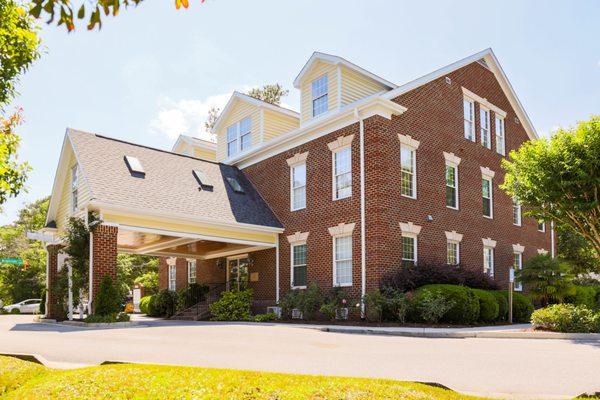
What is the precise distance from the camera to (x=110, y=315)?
58.9 ft

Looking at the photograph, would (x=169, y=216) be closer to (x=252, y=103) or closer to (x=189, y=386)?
(x=252, y=103)

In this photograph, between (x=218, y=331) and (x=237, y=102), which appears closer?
(x=218, y=331)

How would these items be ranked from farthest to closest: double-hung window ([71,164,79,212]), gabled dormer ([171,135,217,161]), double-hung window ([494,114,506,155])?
gabled dormer ([171,135,217,161]) → double-hung window ([494,114,506,155]) → double-hung window ([71,164,79,212])

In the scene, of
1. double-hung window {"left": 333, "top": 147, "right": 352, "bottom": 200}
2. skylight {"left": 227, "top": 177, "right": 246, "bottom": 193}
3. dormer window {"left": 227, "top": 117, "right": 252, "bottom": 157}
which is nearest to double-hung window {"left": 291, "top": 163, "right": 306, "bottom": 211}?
double-hung window {"left": 333, "top": 147, "right": 352, "bottom": 200}

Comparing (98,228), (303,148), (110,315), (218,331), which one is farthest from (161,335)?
(303,148)

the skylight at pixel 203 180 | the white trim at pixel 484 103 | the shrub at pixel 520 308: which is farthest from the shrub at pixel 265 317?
the white trim at pixel 484 103

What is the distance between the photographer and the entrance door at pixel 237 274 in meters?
25.8

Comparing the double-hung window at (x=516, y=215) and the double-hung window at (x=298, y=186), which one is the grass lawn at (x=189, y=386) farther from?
the double-hung window at (x=516, y=215)

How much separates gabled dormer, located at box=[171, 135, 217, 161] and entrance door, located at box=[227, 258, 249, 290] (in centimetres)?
820

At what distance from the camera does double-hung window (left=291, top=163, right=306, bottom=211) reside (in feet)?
76.9

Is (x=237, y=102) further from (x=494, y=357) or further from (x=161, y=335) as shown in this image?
(x=494, y=357)

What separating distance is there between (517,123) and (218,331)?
20023 mm

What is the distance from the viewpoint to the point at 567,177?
16.5 metres

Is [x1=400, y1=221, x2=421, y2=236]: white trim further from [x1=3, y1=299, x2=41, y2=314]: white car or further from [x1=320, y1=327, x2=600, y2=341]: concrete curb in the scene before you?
[x1=3, y1=299, x2=41, y2=314]: white car
